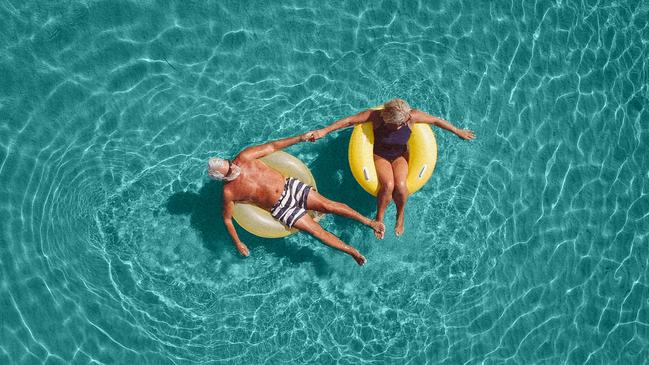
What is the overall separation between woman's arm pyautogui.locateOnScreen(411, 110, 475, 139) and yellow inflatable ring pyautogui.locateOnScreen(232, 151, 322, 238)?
1.13m

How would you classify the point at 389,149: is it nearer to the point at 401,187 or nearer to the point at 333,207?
the point at 401,187

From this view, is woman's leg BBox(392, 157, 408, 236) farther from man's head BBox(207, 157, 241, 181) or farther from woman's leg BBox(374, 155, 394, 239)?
man's head BBox(207, 157, 241, 181)

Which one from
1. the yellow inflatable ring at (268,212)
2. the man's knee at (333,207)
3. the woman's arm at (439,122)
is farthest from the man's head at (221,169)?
the woman's arm at (439,122)

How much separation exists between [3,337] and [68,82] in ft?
7.97

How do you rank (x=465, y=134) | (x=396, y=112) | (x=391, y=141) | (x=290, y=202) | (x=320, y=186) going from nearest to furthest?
(x=396, y=112)
(x=290, y=202)
(x=391, y=141)
(x=465, y=134)
(x=320, y=186)

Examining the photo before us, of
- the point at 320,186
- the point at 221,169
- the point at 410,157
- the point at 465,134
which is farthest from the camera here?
the point at 320,186

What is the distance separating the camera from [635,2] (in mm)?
8398

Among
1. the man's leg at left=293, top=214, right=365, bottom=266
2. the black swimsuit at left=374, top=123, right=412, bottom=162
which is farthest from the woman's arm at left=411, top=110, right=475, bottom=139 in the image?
the man's leg at left=293, top=214, right=365, bottom=266

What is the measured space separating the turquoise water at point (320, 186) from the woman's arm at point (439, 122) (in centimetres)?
50

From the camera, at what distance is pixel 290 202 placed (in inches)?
264

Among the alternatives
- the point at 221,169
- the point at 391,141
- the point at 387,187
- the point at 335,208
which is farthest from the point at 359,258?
the point at 221,169

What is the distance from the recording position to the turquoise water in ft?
23.2

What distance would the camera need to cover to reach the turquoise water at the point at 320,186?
279 inches

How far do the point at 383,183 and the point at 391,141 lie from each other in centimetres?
39
